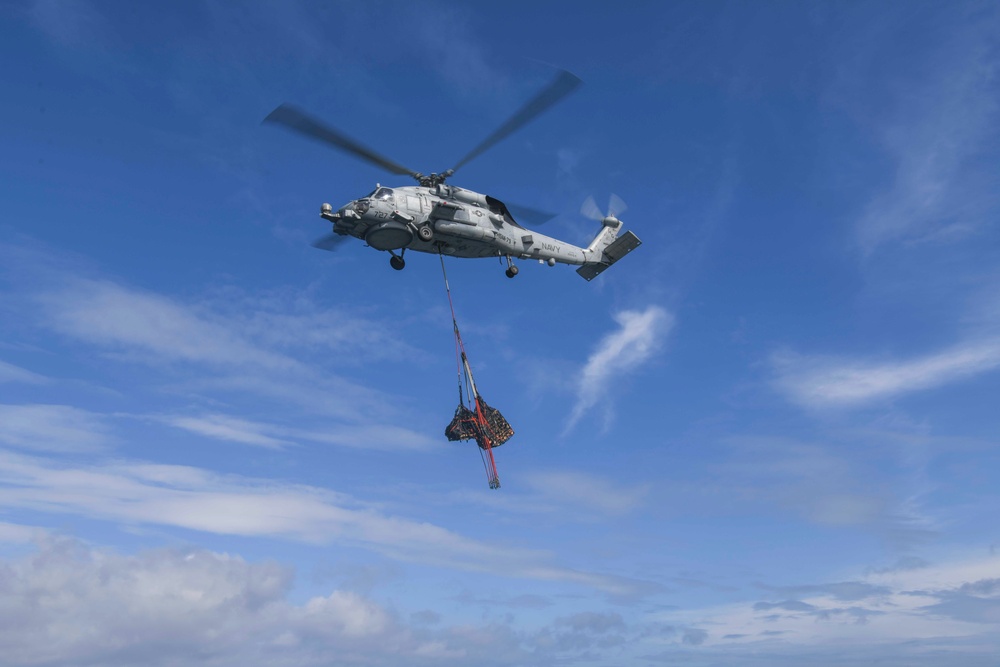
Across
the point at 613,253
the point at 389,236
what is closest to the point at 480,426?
the point at 389,236

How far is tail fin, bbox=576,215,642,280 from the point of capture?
58906 millimetres

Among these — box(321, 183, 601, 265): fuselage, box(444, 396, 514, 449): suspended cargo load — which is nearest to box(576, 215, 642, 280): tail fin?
box(321, 183, 601, 265): fuselage

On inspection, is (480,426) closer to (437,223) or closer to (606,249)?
(437,223)

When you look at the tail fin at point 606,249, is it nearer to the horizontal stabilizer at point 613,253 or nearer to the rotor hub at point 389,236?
the horizontal stabilizer at point 613,253

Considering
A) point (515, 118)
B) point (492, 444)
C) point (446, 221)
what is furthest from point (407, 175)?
point (492, 444)

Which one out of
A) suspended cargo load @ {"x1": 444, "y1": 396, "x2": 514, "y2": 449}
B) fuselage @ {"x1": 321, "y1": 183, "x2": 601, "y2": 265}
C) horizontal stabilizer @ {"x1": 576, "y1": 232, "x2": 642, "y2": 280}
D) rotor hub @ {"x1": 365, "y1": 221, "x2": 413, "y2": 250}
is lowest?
suspended cargo load @ {"x1": 444, "y1": 396, "x2": 514, "y2": 449}

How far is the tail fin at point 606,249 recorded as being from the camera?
58906 millimetres

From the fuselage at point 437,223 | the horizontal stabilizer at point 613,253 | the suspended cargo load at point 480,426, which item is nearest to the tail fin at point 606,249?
the horizontal stabilizer at point 613,253

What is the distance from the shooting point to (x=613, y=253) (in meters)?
59.3

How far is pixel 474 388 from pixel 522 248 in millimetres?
10727

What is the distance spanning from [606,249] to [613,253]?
2.00 ft

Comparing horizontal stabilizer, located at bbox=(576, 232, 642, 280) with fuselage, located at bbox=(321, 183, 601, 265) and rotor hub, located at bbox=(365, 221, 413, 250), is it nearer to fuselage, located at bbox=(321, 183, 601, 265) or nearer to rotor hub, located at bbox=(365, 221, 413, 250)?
fuselage, located at bbox=(321, 183, 601, 265)

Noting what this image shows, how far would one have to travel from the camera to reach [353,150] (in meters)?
44.1

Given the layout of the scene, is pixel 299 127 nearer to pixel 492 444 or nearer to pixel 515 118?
pixel 515 118
